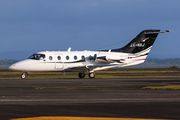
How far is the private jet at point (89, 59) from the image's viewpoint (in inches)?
1497

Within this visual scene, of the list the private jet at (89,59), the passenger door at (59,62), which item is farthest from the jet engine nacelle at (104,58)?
the passenger door at (59,62)

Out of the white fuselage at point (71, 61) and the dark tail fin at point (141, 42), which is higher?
the dark tail fin at point (141, 42)

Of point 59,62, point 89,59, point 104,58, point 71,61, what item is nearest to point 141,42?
point 104,58

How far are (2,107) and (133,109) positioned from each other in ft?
17.5

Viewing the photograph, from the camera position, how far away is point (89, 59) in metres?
38.8

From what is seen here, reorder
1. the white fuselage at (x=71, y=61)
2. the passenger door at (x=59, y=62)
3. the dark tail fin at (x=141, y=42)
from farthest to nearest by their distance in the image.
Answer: the dark tail fin at (x=141, y=42), the passenger door at (x=59, y=62), the white fuselage at (x=71, y=61)

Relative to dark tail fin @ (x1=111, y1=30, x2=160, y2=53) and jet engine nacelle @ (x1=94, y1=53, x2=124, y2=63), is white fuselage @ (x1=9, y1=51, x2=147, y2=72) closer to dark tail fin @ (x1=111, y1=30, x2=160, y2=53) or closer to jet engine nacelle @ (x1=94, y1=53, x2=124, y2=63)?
jet engine nacelle @ (x1=94, y1=53, x2=124, y2=63)

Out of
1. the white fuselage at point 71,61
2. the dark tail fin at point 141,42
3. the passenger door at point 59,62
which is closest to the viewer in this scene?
the white fuselage at point 71,61

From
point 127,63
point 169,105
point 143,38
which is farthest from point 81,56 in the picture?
point 169,105

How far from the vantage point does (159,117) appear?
33.8ft

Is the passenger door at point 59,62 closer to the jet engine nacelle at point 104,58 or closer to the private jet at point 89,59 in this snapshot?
the private jet at point 89,59

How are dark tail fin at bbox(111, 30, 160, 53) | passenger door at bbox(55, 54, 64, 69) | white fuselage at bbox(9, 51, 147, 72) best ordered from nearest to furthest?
white fuselage at bbox(9, 51, 147, 72) → passenger door at bbox(55, 54, 64, 69) → dark tail fin at bbox(111, 30, 160, 53)

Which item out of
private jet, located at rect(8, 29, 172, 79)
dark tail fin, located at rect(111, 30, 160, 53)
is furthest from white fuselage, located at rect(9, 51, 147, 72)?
dark tail fin, located at rect(111, 30, 160, 53)

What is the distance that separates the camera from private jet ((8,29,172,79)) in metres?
38.0
